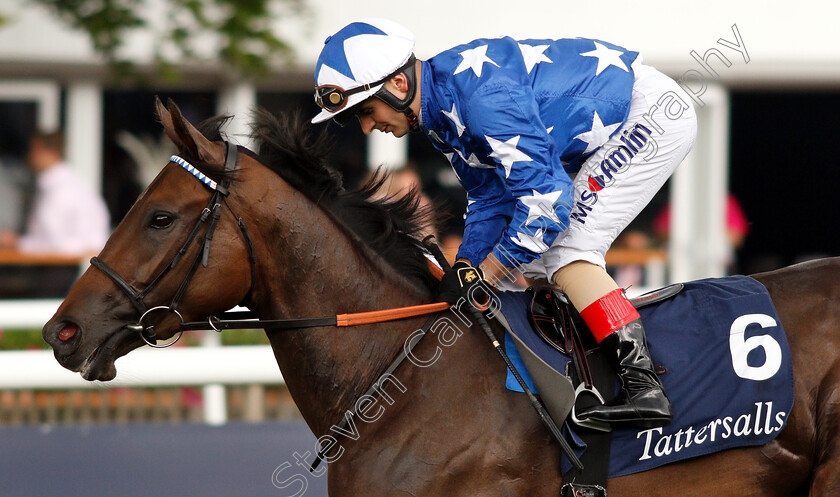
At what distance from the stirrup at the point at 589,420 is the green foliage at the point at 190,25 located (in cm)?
483

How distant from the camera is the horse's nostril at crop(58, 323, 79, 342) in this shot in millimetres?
2340

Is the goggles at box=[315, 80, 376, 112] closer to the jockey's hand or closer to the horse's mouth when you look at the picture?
the jockey's hand

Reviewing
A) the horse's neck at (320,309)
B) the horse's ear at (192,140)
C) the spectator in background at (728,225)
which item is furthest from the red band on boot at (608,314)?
the spectator in background at (728,225)

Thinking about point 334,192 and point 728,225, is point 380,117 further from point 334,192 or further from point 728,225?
point 728,225

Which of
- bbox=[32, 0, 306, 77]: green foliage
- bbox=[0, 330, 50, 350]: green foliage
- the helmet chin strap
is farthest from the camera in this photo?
bbox=[32, 0, 306, 77]: green foliage

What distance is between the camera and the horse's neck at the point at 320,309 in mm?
2498

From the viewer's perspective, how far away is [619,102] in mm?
2641

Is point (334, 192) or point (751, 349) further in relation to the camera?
point (334, 192)

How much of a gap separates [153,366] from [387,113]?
268cm

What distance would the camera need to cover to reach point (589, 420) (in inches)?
95.0

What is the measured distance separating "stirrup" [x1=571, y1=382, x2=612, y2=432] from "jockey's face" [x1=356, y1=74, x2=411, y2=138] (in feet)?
2.89

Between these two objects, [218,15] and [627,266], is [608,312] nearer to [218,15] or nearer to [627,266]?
[218,15]

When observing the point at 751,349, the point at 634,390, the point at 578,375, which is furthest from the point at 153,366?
the point at 751,349

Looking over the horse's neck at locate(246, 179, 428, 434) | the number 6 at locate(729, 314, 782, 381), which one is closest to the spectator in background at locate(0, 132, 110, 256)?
the horse's neck at locate(246, 179, 428, 434)
